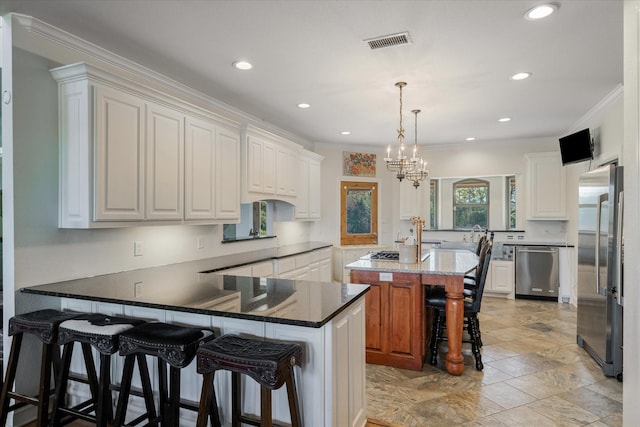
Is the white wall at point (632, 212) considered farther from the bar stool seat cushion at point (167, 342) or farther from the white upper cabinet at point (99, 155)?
the white upper cabinet at point (99, 155)

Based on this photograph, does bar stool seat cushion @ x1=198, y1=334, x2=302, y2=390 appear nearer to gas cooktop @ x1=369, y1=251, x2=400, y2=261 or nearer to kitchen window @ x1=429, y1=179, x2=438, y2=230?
gas cooktop @ x1=369, y1=251, x2=400, y2=261

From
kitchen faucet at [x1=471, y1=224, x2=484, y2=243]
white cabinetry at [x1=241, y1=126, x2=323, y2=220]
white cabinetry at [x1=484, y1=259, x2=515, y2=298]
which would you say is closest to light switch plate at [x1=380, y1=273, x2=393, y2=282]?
white cabinetry at [x1=241, y1=126, x2=323, y2=220]

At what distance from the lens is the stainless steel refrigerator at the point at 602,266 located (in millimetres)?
2990

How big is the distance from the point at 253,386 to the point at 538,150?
6378 millimetres

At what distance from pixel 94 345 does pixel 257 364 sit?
0.99 m

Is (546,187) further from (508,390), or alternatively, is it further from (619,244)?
(508,390)

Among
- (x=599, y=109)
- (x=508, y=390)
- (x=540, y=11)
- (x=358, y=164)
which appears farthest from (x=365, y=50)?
(x=358, y=164)

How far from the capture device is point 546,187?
6.01 meters

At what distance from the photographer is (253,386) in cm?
200

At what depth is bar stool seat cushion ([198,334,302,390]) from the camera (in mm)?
1558

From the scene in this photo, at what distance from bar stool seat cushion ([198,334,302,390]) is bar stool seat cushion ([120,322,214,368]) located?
0.35ft

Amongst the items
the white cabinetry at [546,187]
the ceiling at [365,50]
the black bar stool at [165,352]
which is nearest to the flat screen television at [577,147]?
the ceiling at [365,50]

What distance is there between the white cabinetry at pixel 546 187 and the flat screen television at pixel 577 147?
37.5 inches

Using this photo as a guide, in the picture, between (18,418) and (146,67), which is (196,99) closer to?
(146,67)
